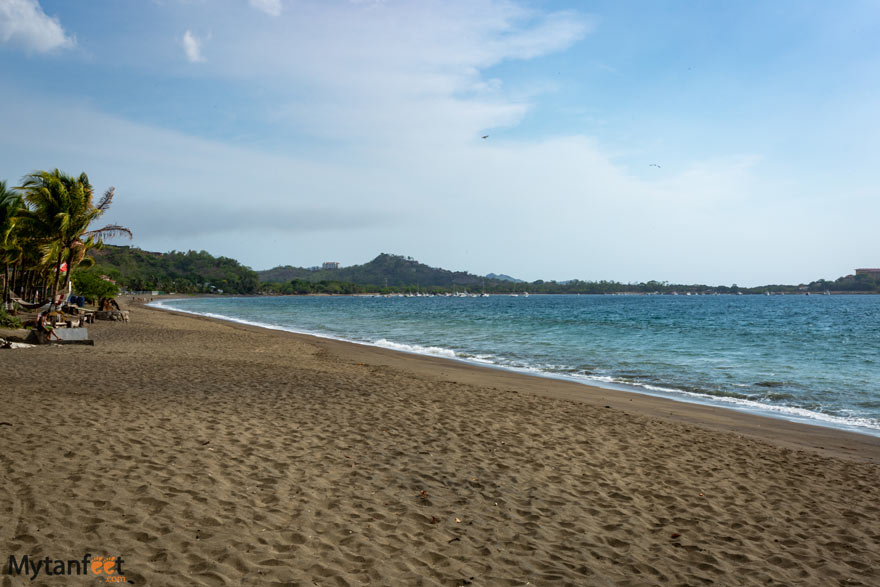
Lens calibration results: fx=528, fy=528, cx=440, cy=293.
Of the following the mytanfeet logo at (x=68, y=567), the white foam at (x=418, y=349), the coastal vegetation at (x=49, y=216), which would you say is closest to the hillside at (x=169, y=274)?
the coastal vegetation at (x=49, y=216)

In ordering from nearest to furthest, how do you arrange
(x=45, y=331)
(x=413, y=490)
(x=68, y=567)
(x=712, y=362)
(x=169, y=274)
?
(x=68, y=567)
(x=413, y=490)
(x=45, y=331)
(x=712, y=362)
(x=169, y=274)

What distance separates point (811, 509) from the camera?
19.3 ft

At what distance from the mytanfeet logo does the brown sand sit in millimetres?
79

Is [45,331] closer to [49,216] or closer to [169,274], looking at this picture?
[49,216]

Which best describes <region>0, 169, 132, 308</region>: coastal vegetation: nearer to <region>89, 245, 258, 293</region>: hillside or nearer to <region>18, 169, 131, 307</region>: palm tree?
<region>18, 169, 131, 307</region>: palm tree

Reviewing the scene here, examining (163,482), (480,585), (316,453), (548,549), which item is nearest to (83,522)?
(163,482)

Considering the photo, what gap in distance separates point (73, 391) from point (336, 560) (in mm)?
7556

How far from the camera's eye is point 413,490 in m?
5.70

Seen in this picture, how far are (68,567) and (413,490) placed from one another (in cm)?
306

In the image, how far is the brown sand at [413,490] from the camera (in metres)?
4.19

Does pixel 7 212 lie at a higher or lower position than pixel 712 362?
higher

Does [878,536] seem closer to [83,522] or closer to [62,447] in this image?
[83,522]

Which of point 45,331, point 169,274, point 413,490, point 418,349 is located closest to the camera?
point 413,490

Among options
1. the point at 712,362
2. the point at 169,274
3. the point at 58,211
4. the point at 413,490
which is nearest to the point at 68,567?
the point at 413,490
